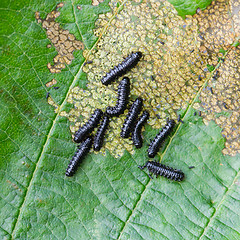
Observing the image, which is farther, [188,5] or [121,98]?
[121,98]

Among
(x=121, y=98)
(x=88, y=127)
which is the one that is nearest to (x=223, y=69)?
(x=121, y=98)

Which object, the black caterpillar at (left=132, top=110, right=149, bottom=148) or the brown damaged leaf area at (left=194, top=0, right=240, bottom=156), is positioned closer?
the brown damaged leaf area at (left=194, top=0, right=240, bottom=156)

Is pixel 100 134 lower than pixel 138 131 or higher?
lower

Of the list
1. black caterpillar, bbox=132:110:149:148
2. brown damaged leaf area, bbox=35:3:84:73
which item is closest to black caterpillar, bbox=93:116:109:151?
black caterpillar, bbox=132:110:149:148

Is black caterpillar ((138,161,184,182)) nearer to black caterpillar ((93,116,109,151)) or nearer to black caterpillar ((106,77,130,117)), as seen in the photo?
black caterpillar ((93,116,109,151))

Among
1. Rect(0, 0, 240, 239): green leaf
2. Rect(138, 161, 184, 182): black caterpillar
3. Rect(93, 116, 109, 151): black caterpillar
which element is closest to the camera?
Rect(0, 0, 240, 239): green leaf

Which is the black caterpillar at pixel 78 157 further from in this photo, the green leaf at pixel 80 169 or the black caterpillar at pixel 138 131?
the black caterpillar at pixel 138 131

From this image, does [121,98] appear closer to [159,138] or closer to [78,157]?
[159,138]

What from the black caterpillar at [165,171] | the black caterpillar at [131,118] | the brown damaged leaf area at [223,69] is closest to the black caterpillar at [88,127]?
the black caterpillar at [131,118]
